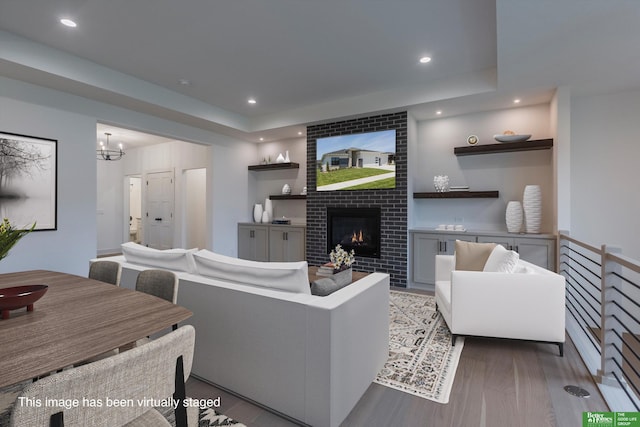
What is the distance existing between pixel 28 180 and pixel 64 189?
1.18 ft

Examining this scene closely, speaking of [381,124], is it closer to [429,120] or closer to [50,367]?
[429,120]

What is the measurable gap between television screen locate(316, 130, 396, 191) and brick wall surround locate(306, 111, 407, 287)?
0.26 feet

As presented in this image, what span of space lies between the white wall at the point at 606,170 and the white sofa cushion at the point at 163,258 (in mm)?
4938

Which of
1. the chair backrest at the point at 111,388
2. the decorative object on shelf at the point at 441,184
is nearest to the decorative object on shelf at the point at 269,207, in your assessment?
the decorative object on shelf at the point at 441,184

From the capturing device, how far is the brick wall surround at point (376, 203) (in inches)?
188

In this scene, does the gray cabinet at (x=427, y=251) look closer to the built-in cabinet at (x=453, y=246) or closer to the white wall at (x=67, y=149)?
the built-in cabinet at (x=453, y=246)

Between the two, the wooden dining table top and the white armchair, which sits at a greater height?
the wooden dining table top

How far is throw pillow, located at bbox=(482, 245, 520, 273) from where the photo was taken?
2.66m

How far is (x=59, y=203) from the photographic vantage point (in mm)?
3924

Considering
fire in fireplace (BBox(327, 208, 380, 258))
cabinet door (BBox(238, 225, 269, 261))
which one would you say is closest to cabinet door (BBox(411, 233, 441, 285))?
fire in fireplace (BBox(327, 208, 380, 258))

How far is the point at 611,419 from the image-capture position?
1.77 meters

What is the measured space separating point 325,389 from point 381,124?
414 centimetres

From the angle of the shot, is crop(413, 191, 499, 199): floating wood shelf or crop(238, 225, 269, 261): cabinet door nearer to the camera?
crop(413, 191, 499, 199): floating wood shelf

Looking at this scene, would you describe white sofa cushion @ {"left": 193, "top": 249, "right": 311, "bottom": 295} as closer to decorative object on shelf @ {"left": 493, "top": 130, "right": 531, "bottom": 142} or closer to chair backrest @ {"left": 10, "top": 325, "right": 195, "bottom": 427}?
chair backrest @ {"left": 10, "top": 325, "right": 195, "bottom": 427}
